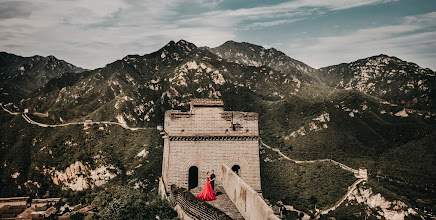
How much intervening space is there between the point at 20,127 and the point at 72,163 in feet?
101

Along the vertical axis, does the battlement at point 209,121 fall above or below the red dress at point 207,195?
above

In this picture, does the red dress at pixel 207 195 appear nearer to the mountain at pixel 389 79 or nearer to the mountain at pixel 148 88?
the mountain at pixel 148 88

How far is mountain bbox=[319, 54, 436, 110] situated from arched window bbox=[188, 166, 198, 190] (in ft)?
432

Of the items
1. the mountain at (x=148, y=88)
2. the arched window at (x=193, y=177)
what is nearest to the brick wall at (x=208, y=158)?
the arched window at (x=193, y=177)

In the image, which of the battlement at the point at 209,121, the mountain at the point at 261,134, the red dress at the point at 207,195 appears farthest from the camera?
the mountain at the point at 261,134

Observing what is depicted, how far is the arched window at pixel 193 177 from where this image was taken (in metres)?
17.9

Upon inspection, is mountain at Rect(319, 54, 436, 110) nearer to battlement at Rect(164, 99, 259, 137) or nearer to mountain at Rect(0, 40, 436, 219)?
mountain at Rect(0, 40, 436, 219)

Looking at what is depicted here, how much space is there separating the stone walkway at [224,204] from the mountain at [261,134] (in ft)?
132

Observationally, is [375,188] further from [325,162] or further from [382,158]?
[382,158]

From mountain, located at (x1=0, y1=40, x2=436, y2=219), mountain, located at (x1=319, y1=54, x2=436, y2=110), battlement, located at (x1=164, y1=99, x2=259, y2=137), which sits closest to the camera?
battlement, located at (x1=164, y1=99, x2=259, y2=137)

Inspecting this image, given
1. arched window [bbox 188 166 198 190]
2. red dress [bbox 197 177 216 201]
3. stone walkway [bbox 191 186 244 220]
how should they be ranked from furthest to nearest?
arched window [bbox 188 166 198 190]
red dress [bbox 197 177 216 201]
stone walkway [bbox 191 186 244 220]


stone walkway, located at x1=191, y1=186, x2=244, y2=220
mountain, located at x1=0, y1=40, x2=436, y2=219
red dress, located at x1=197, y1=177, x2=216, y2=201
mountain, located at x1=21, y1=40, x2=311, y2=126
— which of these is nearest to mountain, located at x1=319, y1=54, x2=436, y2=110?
mountain, located at x1=0, y1=40, x2=436, y2=219

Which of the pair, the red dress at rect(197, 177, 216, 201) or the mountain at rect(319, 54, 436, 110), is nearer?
the red dress at rect(197, 177, 216, 201)

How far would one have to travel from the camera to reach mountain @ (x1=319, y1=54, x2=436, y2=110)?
132025 mm
